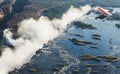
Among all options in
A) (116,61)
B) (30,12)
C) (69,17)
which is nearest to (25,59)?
(116,61)

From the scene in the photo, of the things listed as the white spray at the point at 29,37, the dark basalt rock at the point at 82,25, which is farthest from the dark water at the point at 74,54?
the dark basalt rock at the point at 82,25

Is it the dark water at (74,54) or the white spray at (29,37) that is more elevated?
the white spray at (29,37)

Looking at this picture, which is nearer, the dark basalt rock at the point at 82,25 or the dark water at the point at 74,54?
the dark water at the point at 74,54

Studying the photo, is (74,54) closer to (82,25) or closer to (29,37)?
(29,37)

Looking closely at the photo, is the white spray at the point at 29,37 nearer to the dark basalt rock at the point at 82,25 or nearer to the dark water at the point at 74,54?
the dark water at the point at 74,54

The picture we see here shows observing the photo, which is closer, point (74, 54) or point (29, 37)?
point (74, 54)

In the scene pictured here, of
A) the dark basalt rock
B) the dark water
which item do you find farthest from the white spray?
the dark basalt rock

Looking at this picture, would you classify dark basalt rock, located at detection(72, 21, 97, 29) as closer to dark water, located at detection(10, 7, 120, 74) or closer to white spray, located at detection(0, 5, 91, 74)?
dark water, located at detection(10, 7, 120, 74)

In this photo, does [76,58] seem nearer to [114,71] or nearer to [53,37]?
[114,71]

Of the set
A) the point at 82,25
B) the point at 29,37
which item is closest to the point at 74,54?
the point at 29,37
